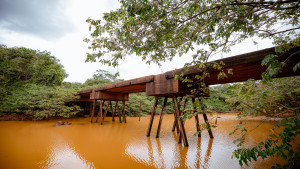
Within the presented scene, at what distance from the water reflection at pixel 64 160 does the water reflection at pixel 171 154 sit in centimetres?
96

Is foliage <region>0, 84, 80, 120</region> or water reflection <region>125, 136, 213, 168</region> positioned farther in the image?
foliage <region>0, 84, 80, 120</region>

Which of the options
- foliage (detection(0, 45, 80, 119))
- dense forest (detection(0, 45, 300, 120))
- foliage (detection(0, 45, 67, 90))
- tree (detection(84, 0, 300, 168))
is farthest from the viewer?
foliage (detection(0, 45, 67, 90))

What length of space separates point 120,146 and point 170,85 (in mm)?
2157

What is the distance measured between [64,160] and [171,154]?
228 cm

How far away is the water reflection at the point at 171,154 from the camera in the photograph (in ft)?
8.95

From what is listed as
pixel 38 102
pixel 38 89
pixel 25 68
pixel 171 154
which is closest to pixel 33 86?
pixel 38 89

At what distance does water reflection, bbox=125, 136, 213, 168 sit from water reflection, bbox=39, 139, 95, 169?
96cm

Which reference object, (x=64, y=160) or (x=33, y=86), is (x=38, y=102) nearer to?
(x=33, y=86)

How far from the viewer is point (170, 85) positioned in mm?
3924

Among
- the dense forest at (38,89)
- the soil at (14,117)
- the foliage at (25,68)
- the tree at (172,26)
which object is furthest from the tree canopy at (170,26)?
the foliage at (25,68)

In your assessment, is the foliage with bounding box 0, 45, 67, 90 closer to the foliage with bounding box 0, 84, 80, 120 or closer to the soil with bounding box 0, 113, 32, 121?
the foliage with bounding box 0, 84, 80, 120

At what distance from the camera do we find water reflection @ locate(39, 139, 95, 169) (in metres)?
2.66

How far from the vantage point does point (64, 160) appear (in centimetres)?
293

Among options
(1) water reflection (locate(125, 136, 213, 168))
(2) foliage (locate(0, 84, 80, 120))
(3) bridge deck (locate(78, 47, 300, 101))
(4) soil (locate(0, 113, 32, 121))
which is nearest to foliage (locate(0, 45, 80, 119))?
(2) foliage (locate(0, 84, 80, 120))
